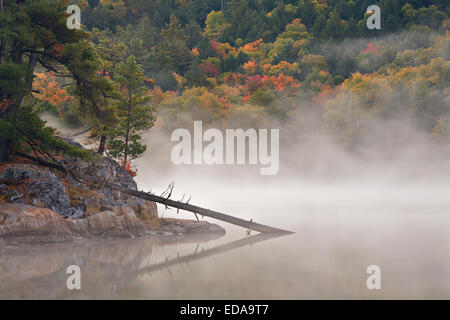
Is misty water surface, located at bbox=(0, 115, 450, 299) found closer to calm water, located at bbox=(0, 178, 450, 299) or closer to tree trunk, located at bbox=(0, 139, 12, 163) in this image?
calm water, located at bbox=(0, 178, 450, 299)

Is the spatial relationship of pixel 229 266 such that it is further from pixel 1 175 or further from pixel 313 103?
pixel 313 103

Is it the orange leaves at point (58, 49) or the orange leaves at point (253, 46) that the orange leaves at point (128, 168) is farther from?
the orange leaves at point (253, 46)

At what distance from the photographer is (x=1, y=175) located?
24.2m

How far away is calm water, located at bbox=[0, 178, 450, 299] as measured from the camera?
14625 mm

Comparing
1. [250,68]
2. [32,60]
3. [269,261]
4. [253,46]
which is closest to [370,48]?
[250,68]

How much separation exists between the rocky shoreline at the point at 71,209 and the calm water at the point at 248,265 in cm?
102

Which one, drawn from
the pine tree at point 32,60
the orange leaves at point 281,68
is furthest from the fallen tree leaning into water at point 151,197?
the orange leaves at point 281,68

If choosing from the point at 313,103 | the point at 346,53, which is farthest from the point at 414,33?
the point at 313,103

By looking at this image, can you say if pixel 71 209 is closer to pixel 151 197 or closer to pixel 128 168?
pixel 151 197

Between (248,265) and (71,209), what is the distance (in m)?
9.59

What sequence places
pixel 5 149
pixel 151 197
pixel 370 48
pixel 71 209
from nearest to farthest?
pixel 71 209, pixel 5 149, pixel 151 197, pixel 370 48

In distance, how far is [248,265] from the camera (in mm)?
18766

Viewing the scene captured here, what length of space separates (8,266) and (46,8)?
12162 millimetres

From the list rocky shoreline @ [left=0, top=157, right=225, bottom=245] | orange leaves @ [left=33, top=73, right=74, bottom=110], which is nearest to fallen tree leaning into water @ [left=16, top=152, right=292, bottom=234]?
rocky shoreline @ [left=0, top=157, right=225, bottom=245]
